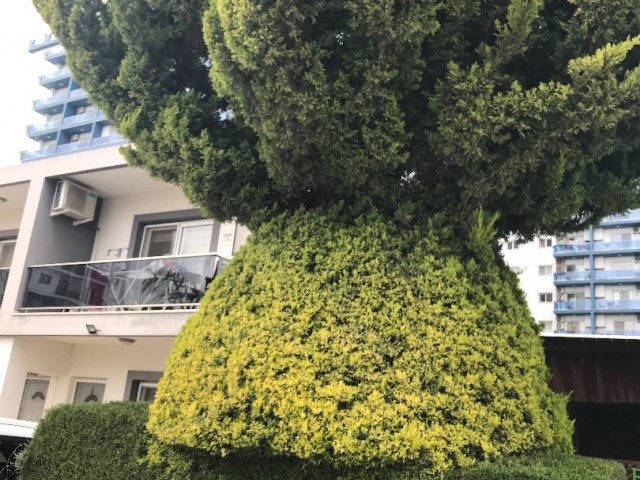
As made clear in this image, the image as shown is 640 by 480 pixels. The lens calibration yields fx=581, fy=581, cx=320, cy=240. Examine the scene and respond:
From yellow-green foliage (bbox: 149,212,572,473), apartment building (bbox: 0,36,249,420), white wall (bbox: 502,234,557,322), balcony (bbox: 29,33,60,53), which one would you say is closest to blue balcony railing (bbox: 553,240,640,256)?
white wall (bbox: 502,234,557,322)

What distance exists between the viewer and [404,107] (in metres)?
5.09

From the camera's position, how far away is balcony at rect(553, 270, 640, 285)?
66188mm

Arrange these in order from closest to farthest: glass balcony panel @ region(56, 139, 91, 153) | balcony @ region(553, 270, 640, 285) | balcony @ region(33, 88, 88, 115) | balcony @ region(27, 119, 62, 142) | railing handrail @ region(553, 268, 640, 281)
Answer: balcony @ region(553, 270, 640, 285)
railing handrail @ region(553, 268, 640, 281)
glass balcony panel @ region(56, 139, 91, 153)
balcony @ region(27, 119, 62, 142)
balcony @ region(33, 88, 88, 115)

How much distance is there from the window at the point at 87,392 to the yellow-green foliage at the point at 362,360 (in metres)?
7.72

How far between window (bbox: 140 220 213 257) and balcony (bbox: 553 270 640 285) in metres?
63.5

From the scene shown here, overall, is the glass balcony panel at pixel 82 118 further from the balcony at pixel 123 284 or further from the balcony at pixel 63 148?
the balcony at pixel 123 284

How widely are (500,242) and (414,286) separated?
1.73 meters

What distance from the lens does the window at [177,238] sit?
1131 cm

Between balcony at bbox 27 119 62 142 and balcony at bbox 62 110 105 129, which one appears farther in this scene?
balcony at bbox 27 119 62 142

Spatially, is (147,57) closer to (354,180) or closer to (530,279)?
(354,180)

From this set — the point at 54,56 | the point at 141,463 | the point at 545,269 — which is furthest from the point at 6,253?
the point at 54,56

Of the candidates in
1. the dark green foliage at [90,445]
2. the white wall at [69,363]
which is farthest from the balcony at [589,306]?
the dark green foliage at [90,445]

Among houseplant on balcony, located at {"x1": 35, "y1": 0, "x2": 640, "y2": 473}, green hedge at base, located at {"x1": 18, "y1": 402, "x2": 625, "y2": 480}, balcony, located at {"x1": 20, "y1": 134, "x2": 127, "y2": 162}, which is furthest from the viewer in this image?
balcony, located at {"x1": 20, "y1": 134, "x2": 127, "y2": 162}

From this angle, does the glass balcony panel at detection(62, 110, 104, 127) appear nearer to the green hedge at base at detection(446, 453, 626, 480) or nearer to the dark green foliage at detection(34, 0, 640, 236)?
the dark green foliage at detection(34, 0, 640, 236)
